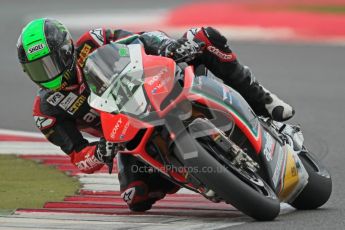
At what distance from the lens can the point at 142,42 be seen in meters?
7.72

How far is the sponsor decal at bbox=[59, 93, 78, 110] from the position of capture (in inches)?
307

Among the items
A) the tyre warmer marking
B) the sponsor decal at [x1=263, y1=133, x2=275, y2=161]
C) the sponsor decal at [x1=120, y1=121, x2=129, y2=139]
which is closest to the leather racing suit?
the sponsor decal at [x1=263, y1=133, x2=275, y2=161]

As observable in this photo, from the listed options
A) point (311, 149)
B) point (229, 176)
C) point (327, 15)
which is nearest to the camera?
point (229, 176)

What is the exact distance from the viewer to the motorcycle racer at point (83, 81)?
746 centimetres

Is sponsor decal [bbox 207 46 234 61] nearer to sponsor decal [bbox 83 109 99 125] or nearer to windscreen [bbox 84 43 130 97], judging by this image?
windscreen [bbox 84 43 130 97]

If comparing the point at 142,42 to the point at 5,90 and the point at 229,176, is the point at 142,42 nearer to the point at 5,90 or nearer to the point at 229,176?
the point at 229,176

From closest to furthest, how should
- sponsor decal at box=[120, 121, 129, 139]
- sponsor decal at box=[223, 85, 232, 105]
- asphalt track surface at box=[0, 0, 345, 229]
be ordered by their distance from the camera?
sponsor decal at box=[120, 121, 129, 139], sponsor decal at box=[223, 85, 232, 105], asphalt track surface at box=[0, 0, 345, 229]

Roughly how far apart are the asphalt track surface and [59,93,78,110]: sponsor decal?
182 cm

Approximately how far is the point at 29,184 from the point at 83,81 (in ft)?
4.76

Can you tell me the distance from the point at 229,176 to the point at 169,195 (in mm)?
2057

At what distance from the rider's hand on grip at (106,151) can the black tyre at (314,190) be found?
1435 millimetres

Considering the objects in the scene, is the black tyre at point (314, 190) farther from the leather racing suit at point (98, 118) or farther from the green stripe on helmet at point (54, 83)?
the green stripe on helmet at point (54, 83)

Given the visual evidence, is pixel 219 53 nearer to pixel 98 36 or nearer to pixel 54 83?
pixel 98 36

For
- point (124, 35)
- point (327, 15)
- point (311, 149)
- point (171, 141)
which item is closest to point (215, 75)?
point (124, 35)
